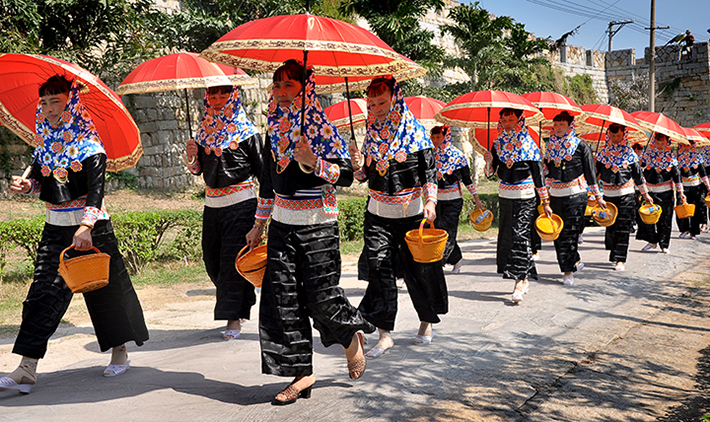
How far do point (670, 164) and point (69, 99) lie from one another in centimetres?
973

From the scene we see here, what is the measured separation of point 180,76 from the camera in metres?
5.07

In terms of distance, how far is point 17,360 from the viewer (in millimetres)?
4543

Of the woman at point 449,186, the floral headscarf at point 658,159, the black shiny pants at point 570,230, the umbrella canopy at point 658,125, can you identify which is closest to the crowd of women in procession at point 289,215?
the black shiny pants at point 570,230

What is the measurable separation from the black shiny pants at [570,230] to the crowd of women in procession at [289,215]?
2.87 ft

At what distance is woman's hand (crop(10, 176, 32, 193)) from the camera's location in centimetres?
382

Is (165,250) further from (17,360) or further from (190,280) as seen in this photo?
(17,360)

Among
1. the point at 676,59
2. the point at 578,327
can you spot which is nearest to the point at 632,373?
the point at 578,327

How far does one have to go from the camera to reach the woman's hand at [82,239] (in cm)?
377

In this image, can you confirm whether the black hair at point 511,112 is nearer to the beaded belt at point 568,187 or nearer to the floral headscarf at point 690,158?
the beaded belt at point 568,187

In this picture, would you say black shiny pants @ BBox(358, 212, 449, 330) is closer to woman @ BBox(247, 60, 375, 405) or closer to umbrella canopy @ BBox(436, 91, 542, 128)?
woman @ BBox(247, 60, 375, 405)

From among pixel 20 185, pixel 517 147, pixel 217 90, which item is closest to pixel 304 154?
pixel 20 185

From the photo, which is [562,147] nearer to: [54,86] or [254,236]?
[254,236]

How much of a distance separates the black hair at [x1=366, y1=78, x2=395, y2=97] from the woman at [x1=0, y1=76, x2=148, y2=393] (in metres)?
1.97

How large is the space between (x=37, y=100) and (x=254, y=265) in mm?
2138
